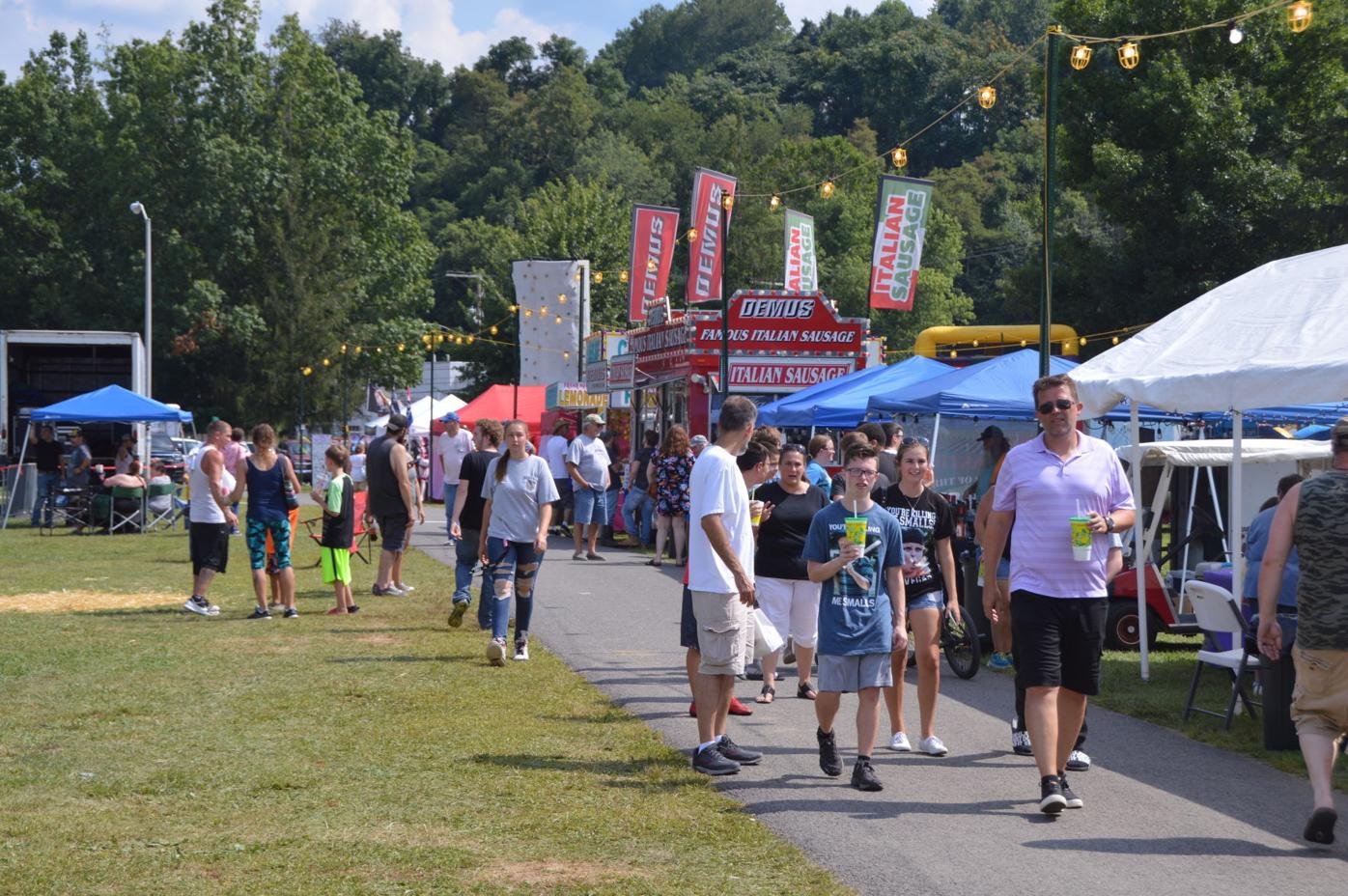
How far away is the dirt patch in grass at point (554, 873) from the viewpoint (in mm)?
5746

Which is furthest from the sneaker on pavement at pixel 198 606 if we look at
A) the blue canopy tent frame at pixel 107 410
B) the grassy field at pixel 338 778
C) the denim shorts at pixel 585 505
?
the blue canopy tent frame at pixel 107 410

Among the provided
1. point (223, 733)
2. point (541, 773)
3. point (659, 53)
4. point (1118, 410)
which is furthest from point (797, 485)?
point (659, 53)

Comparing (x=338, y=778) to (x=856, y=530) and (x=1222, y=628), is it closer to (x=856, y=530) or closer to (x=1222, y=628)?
(x=856, y=530)

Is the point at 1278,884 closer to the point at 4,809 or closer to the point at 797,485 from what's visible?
the point at 797,485

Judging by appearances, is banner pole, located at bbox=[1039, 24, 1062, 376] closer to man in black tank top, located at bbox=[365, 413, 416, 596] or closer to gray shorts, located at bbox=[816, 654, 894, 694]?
man in black tank top, located at bbox=[365, 413, 416, 596]

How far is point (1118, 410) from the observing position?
16500 mm

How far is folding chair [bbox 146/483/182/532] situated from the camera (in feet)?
93.5

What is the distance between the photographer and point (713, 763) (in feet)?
25.6

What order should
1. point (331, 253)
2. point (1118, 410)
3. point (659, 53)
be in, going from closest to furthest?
point (1118, 410)
point (331, 253)
point (659, 53)

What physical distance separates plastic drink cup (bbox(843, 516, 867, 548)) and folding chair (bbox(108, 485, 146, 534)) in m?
22.7

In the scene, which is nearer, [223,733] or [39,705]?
[223,733]

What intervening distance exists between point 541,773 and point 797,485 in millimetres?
2757

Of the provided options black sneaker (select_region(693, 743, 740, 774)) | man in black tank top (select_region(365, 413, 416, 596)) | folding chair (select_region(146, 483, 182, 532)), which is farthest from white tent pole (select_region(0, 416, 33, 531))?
black sneaker (select_region(693, 743, 740, 774))

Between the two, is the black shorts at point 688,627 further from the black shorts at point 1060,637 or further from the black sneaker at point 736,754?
the black shorts at point 1060,637
